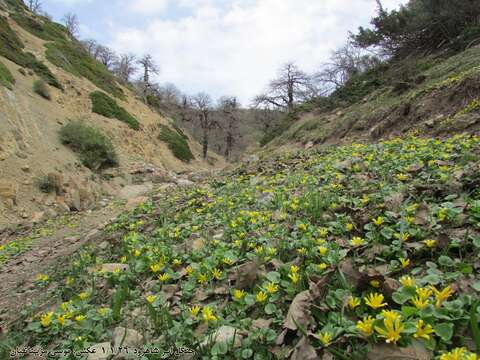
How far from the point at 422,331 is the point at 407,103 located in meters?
8.92

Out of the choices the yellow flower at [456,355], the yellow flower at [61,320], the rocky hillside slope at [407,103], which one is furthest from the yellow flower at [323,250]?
the rocky hillside slope at [407,103]

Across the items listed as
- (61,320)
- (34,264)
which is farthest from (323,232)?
(34,264)

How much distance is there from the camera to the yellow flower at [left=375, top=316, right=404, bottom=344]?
1.10 meters

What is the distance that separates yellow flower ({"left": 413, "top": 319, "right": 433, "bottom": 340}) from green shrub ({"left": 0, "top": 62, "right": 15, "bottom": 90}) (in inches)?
576

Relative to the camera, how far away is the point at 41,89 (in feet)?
47.1

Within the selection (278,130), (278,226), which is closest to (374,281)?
(278,226)

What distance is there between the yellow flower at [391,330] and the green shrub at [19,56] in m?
19.2

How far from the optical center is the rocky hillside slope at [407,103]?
6.66 m

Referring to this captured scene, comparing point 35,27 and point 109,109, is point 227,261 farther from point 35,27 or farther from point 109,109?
point 35,27

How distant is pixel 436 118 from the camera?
684cm

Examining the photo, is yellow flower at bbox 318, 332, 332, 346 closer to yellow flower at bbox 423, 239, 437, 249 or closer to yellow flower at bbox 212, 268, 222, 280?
yellow flower at bbox 423, 239, 437, 249

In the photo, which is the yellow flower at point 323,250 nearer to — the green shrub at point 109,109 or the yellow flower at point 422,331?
the yellow flower at point 422,331

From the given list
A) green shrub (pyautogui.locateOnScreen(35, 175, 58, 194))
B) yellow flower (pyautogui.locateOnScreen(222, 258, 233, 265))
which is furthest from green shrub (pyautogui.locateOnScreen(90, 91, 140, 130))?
yellow flower (pyautogui.locateOnScreen(222, 258, 233, 265))

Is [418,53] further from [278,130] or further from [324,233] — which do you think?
[324,233]
